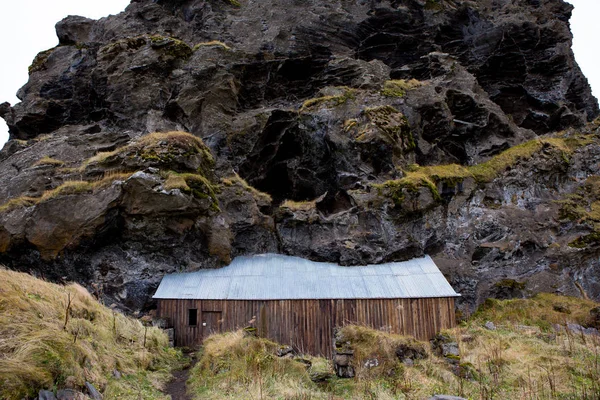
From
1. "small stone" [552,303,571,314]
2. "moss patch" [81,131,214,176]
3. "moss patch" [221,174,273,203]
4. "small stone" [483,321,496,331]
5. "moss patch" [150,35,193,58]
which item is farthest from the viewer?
"moss patch" [150,35,193,58]

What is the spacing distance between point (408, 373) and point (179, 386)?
659 centimetres

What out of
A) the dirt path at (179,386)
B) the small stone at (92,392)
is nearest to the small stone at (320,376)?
the dirt path at (179,386)

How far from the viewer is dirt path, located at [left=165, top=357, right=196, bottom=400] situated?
10.3m

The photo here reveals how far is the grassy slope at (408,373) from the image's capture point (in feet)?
31.1

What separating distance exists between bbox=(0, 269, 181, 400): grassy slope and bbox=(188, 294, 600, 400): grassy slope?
5.52 feet

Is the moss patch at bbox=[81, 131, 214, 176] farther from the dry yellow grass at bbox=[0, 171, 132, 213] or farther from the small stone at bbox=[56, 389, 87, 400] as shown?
the small stone at bbox=[56, 389, 87, 400]

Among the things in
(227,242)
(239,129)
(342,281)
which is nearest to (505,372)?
(342,281)

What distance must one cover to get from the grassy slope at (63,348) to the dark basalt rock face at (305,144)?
23.6 ft

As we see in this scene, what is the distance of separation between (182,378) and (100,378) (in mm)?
4247

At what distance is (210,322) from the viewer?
17.6 meters

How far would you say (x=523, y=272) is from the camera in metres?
21.5

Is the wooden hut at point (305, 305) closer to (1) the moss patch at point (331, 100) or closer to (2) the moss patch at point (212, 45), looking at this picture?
(1) the moss patch at point (331, 100)

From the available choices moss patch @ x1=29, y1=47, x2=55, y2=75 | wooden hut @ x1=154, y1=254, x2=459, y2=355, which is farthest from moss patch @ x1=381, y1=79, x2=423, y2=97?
moss patch @ x1=29, y1=47, x2=55, y2=75

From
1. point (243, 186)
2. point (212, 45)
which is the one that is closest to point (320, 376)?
point (243, 186)
